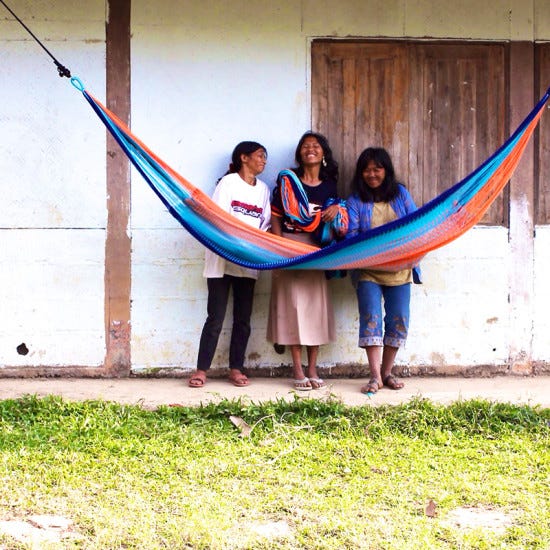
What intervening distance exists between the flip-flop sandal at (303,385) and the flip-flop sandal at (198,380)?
52cm

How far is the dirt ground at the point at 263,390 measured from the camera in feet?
15.1

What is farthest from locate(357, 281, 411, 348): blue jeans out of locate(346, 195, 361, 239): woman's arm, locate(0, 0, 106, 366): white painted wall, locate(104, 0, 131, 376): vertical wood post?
locate(0, 0, 106, 366): white painted wall

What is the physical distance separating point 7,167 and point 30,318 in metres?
0.88

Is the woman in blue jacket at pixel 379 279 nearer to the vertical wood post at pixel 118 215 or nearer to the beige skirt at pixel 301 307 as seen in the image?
the beige skirt at pixel 301 307

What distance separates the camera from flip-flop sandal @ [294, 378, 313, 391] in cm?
487

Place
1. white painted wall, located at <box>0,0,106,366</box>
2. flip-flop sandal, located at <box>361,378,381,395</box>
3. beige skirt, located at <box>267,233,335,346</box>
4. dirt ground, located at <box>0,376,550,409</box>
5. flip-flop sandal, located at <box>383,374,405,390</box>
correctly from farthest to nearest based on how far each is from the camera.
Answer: white painted wall, located at <box>0,0,106,366</box>
beige skirt, located at <box>267,233,335,346</box>
flip-flop sandal, located at <box>383,374,405,390</box>
flip-flop sandal, located at <box>361,378,381,395</box>
dirt ground, located at <box>0,376,550,409</box>

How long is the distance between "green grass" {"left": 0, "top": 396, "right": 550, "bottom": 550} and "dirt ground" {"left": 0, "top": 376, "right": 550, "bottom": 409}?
25cm

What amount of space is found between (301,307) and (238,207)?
26.2 inches

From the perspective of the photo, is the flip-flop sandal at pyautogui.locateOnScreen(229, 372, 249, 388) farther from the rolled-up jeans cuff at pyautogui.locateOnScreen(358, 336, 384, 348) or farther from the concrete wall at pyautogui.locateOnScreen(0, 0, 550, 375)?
the rolled-up jeans cuff at pyautogui.locateOnScreen(358, 336, 384, 348)

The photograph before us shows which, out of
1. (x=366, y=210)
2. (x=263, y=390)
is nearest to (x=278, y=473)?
(x=263, y=390)

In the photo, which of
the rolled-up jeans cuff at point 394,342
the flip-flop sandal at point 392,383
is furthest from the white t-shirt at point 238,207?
the flip-flop sandal at point 392,383

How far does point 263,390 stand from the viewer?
483 centimetres

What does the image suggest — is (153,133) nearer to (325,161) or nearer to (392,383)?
(325,161)

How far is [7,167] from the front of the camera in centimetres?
509
